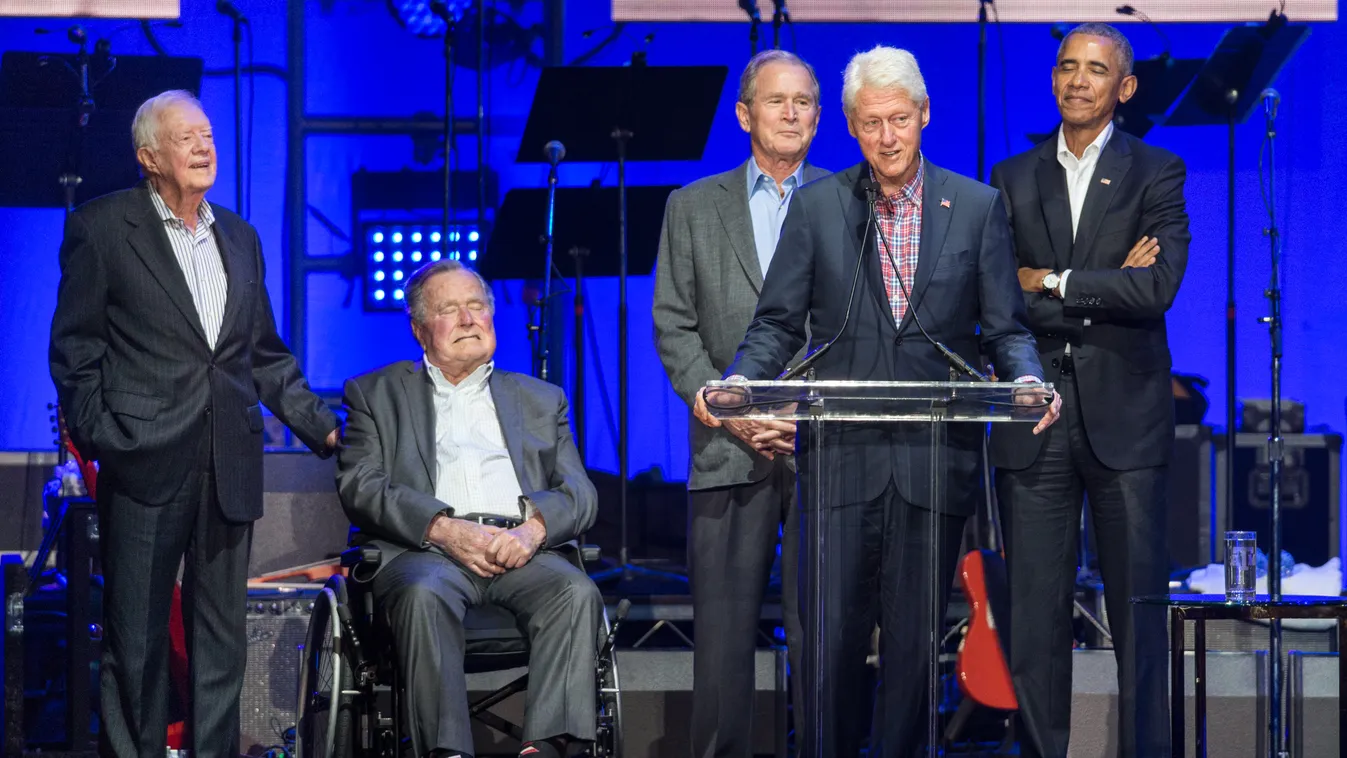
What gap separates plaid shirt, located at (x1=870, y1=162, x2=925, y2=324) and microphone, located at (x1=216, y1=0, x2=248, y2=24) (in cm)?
442

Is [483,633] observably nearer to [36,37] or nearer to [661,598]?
[661,598]

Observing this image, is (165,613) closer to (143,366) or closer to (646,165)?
(143,366)

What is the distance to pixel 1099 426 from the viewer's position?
3.45 m

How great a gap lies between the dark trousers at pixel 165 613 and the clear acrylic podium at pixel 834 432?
5.18 feet

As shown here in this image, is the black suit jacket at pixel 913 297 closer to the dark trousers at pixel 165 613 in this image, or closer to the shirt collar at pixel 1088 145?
the shirt collar at pixel 1088 145

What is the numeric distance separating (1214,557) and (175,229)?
4.17 meters

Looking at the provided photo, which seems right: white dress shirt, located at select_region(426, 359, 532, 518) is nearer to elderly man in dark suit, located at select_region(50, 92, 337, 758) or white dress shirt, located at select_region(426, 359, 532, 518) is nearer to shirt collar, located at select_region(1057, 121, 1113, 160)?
elderly man in dark suit, located at select_region(50, 92, 337, 758)

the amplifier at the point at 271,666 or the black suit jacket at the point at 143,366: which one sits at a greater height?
the black suit jacket at the point at 143,366

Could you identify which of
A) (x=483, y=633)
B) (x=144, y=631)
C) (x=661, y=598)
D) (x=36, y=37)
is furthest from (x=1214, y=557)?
(x=36, y=37)

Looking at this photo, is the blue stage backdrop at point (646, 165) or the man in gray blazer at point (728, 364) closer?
the man in gray blazer at point (728, 364)

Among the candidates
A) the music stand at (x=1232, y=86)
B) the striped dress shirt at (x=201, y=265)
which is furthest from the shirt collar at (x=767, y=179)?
the music stand at (x=1232, y=86)

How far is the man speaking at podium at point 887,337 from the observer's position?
2.63 m

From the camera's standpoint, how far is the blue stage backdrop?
6715 mm

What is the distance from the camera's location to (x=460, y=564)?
11.8 ft
